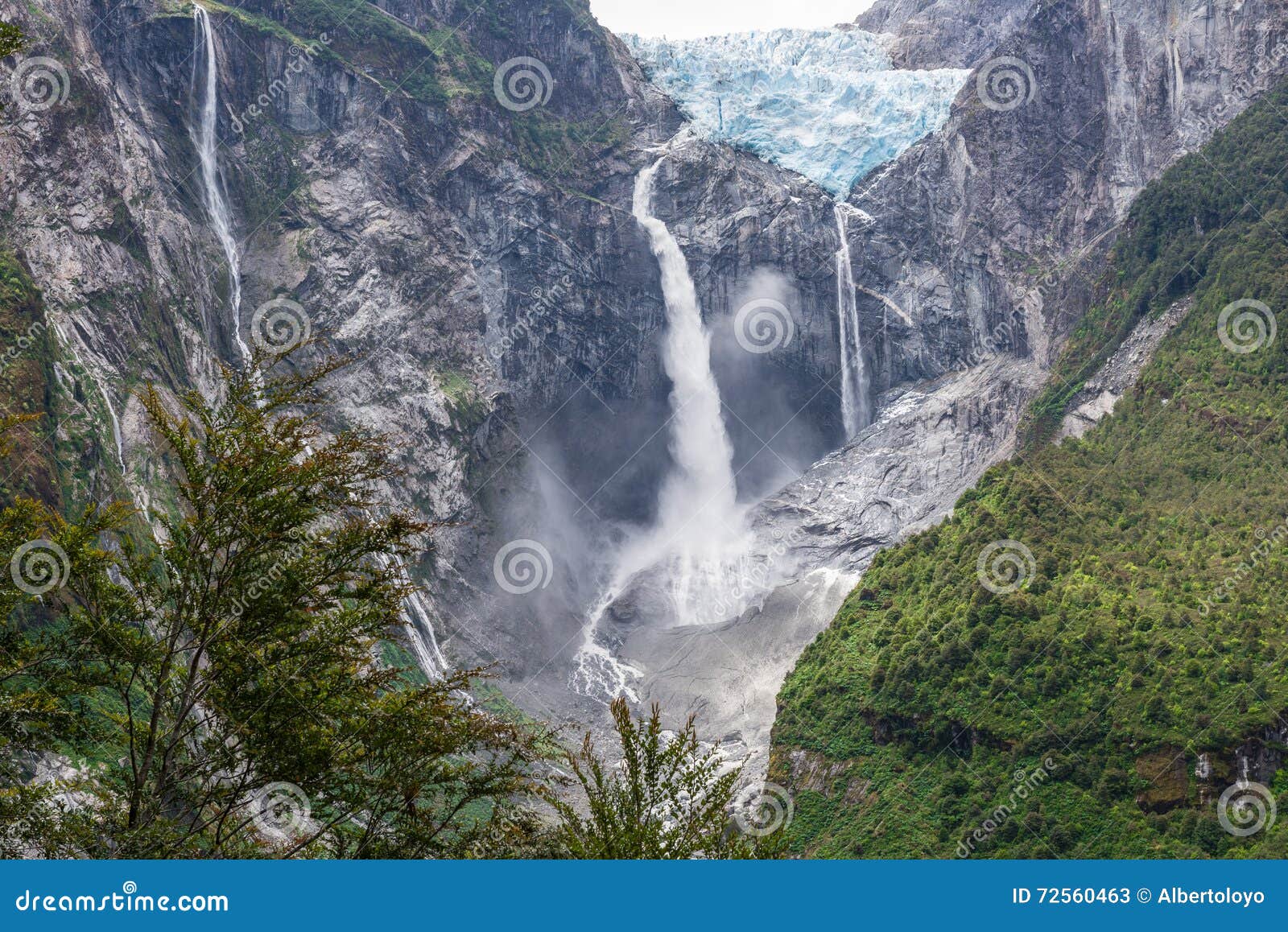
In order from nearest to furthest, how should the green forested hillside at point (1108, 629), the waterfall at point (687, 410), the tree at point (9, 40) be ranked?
the tree at point (9, 40)
the green forested hillside at point (1108, 629)
the waterfall at point (687, 410)

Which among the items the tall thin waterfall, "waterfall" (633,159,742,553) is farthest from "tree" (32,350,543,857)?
the tall thin waterfall

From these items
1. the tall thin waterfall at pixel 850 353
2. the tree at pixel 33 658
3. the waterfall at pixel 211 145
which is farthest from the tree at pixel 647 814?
the tall thin waterfall at pixel 850 353

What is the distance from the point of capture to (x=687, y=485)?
9012cm

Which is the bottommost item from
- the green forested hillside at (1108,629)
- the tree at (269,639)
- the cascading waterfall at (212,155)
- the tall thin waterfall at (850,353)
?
the green forested hillside at (1108,629)

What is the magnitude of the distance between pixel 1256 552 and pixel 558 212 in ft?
183

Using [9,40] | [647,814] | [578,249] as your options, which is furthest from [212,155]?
[647,814]

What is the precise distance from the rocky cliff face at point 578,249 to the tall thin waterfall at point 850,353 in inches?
30.1

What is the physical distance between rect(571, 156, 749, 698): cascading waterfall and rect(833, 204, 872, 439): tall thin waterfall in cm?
946

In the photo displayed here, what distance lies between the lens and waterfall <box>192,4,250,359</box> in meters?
77.3

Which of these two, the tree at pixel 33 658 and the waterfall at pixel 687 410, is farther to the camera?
the waterfall at pixel 687 410

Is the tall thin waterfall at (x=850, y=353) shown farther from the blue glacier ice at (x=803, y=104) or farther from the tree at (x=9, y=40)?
the tree at (x=9, y=40)

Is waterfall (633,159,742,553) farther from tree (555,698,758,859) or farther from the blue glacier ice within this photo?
tree (555,698,758,859)

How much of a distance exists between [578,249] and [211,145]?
26527 mm

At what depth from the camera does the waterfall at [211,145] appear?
77.3m
